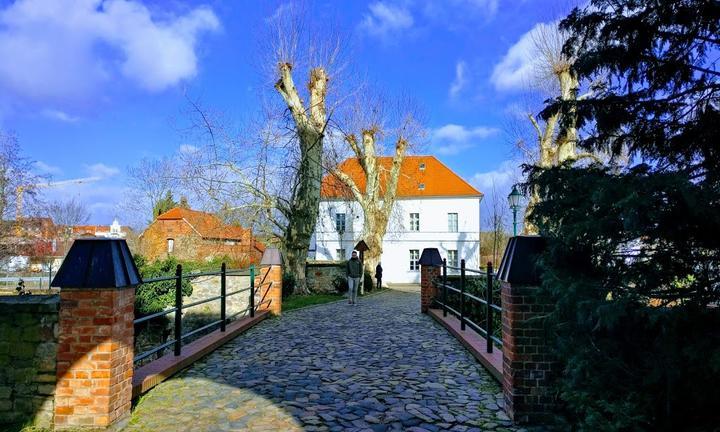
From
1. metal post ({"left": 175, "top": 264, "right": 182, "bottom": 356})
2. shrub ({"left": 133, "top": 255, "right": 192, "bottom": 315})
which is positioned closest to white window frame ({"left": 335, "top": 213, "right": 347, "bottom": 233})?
shrub ({"left": 133, "top": 255, "right": 192, "bottom": 315})

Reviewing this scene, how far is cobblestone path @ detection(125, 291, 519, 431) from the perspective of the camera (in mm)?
4117

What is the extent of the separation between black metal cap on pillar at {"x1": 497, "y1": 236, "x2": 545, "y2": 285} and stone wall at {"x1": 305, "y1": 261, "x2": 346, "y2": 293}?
20437mm

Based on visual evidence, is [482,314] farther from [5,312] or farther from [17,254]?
[17,254]

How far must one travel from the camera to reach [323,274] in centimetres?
2461

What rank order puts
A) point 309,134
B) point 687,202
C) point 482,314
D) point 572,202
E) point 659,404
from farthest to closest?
point 309,134 < point 482,314 < point 572,202 < point 659,404 < point 687,202

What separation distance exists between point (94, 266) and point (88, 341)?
617 mm

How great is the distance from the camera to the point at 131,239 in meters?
41.9

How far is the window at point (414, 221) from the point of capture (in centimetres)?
4009

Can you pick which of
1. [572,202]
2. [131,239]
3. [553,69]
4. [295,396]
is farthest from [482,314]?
[131,239]

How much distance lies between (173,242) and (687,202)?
42.5 m

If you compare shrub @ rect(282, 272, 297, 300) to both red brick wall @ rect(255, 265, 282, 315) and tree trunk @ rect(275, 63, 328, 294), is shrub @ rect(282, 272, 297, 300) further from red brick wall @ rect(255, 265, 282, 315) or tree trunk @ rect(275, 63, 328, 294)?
red brick wall @ rect(255, 265, 282, 315)

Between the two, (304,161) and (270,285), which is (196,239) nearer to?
(304,161)

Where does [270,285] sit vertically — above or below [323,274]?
above

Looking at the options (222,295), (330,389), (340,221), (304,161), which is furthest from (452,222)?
(330,389)
